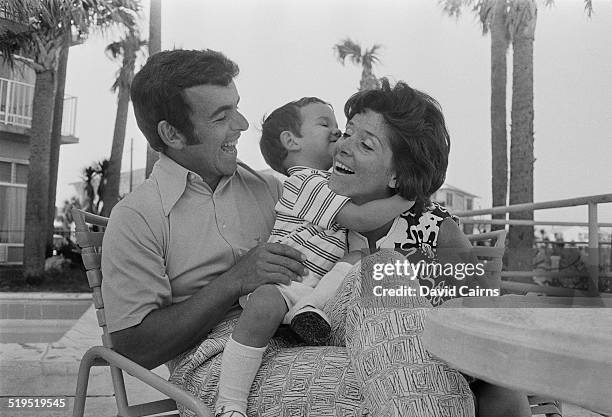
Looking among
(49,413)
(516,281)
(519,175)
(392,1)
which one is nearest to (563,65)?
(519,175)

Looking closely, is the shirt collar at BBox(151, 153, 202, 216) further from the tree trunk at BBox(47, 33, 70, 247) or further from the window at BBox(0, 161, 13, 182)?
the window at BBox(0, 161, 13, 182)

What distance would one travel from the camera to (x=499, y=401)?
0.90m

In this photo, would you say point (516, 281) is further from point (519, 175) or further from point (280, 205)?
point (519, 175)

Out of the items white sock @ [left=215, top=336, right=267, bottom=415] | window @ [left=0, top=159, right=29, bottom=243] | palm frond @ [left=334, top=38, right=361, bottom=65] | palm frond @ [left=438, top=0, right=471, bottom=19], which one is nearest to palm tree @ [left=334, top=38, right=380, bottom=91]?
palm frond @ [left=334, top=38, right=361, bottom=65]

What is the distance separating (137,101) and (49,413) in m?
1.23

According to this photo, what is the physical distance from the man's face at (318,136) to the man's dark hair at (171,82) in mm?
173

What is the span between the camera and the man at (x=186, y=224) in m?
1.12

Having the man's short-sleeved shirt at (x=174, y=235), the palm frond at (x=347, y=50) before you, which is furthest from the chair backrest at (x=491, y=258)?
the palm frond at (x=347, y=50)

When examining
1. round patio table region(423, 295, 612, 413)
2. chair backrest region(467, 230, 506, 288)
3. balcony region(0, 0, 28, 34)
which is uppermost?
balcony region(0, 0, 28, 34)

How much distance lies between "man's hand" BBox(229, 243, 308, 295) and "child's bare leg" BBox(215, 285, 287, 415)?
0.23 feet

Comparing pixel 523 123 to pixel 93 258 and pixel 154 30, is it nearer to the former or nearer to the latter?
pixel 154 30

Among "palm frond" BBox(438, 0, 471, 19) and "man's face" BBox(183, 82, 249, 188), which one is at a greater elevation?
"palm frond" BBox(438, 0, 471, 19)

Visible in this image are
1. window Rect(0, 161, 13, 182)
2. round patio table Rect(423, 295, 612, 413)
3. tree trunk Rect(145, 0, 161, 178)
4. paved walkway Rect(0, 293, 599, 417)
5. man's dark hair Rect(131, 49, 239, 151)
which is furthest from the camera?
window Rect(0, 161, 13, 182)

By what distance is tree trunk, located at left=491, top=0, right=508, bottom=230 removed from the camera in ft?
5.88
